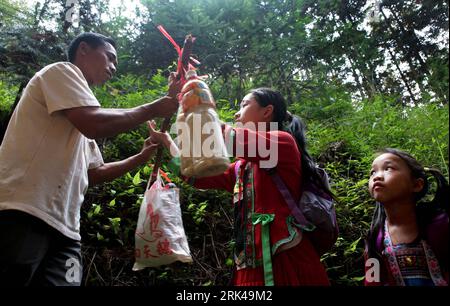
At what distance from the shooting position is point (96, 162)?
239 centimetres

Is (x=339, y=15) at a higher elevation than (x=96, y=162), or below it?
higher

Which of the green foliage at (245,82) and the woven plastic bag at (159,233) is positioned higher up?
the green foliage at (245,82)

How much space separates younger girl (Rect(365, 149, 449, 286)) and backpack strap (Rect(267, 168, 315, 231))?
0.48 metres

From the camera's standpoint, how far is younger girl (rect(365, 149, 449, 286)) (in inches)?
64.6

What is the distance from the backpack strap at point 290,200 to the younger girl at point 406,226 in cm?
48

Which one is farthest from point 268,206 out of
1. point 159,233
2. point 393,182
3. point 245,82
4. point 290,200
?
point 245,82

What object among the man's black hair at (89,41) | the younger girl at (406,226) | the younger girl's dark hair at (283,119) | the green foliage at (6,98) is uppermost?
the green foliage at (6,98)

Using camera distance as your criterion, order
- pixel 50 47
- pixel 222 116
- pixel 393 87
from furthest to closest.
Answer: pixel 393 87 < pixel 50 47 < pixel 222 116

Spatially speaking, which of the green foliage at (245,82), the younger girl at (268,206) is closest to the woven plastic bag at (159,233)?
the younger girl at (268,206)

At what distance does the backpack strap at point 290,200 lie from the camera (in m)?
1.77

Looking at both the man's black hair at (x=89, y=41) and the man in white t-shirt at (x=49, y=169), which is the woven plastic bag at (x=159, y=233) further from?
the man's black hair at (x=89, y=41)
